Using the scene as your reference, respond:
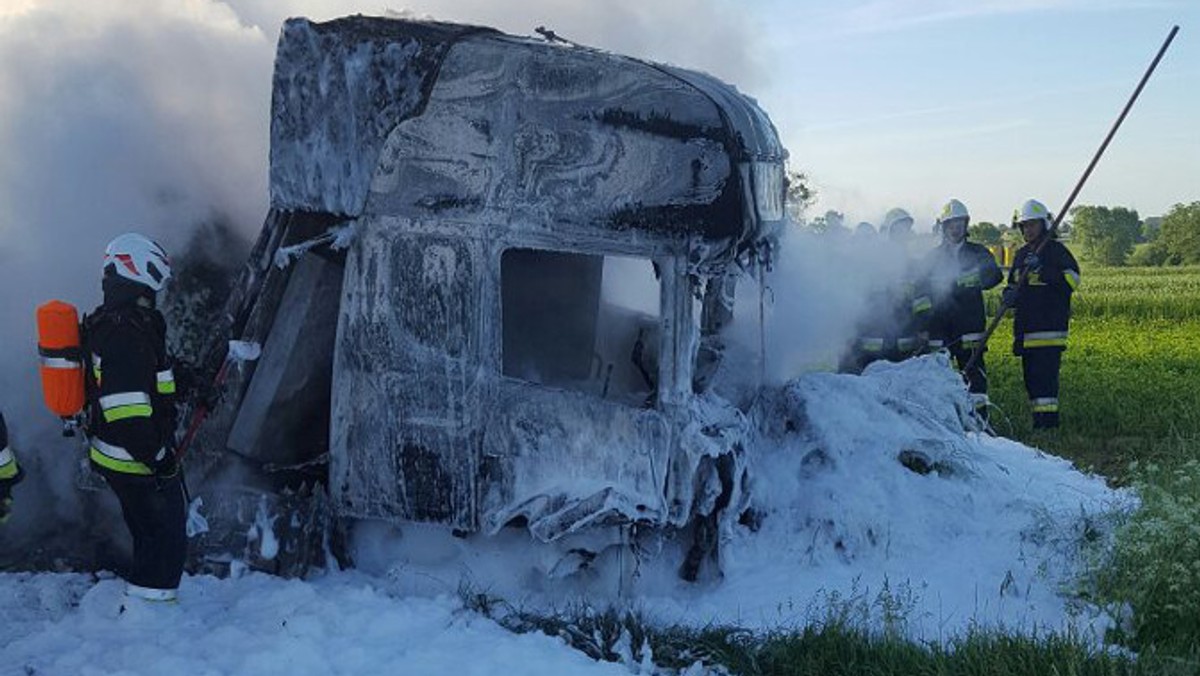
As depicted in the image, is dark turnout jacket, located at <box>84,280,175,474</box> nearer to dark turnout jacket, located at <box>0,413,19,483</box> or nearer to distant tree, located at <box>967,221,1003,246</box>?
dark turnout jacket, located at <box>0,413,19,483</box>

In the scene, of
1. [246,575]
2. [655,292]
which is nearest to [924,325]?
[655,292]

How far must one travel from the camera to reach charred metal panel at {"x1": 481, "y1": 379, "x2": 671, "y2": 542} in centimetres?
522

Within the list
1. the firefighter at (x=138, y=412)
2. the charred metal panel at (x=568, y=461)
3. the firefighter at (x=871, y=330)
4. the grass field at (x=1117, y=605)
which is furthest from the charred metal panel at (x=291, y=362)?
the firefighter at (x=871, y=330)

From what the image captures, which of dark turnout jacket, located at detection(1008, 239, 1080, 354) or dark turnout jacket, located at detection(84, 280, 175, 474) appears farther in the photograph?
dark turnout jacket, located at detection(1008, 239, 1080, 354)

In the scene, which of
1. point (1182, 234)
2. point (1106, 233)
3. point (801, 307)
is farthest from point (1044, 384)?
point (1106, 233)

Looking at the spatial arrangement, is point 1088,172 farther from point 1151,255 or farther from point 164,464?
point 1151,255

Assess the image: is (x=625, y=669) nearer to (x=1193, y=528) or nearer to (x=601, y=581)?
(x=601, y=581)

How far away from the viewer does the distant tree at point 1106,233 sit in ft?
177

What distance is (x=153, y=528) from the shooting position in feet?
16.9

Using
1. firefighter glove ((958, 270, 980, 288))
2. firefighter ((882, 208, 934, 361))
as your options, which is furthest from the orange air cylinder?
firefighter glove ((958, 270, 980, 288))

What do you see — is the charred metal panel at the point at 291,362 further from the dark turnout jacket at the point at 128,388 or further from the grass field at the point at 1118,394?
the grass field at the point at 1118,394

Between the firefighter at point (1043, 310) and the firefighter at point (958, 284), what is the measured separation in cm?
47

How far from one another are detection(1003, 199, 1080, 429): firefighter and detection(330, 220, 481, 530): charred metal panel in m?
6.68

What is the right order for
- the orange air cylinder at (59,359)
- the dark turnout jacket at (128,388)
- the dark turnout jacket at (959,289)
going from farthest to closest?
the dark turnout jacket at (959,289)
the orange air cylinder at (59,359)
the dark turnout jacket at (128,388)
